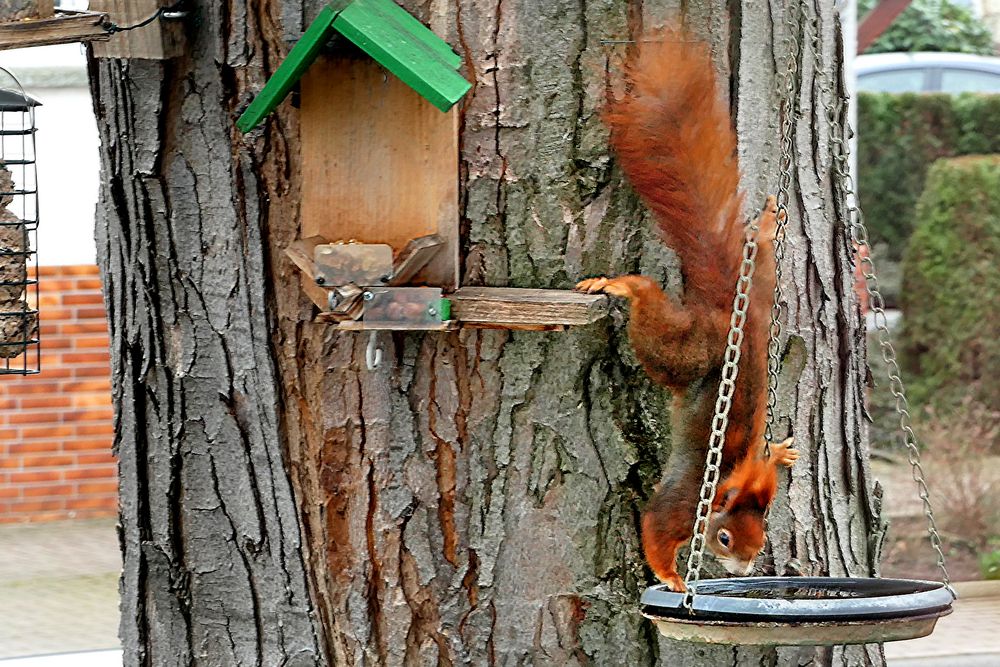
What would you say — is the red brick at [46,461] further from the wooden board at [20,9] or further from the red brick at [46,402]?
the wooden board at [20,9]

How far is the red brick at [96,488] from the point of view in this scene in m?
6.06

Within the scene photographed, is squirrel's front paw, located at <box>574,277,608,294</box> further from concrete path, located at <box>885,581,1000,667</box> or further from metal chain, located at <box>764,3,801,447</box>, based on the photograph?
concrete path, located at <box>885,581,1000,667</box>

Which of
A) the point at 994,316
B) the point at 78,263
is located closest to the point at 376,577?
the point at 78,263

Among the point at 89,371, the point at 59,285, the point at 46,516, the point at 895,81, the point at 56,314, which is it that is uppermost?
the point at 895,81

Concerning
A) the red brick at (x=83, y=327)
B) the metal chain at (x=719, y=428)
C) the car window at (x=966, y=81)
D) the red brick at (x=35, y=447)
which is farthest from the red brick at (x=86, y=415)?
the car window at (x=966, y=81)

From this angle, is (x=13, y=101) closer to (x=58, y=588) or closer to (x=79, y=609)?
(x=79, y=609)

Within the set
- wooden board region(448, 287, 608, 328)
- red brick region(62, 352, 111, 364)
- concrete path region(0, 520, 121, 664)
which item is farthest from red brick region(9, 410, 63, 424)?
wooden board region(448, 287, 608, 328)

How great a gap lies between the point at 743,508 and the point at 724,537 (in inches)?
1.7

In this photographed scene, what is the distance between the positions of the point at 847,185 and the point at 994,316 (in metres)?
5.52

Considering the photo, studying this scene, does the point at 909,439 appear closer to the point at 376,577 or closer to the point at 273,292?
the point at 376,577

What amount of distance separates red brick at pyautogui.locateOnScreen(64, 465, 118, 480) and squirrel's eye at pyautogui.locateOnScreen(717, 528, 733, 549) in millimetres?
4722

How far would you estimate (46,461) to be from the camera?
598cm

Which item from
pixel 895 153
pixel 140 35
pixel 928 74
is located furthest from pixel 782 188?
pixel 928 74

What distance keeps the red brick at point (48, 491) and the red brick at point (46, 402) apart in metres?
0.37
